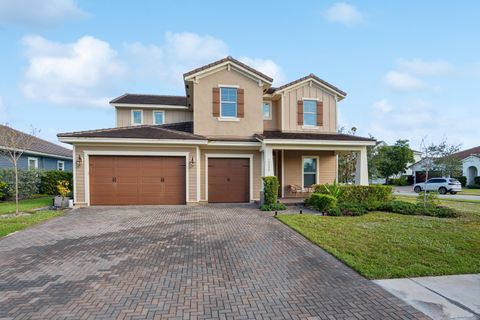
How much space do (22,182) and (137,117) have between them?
7870 mm

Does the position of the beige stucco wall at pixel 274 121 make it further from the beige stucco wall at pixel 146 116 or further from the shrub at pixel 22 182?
the shrub at pixel 22 182

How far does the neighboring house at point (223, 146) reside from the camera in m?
12.7

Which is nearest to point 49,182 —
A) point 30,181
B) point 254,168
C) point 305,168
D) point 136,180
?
point 30,181

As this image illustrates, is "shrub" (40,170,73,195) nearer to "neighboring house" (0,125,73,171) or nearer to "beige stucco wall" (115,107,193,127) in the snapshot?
"neighboring house" (0,125,73,171)

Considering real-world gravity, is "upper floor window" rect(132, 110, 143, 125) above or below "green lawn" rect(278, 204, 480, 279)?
above

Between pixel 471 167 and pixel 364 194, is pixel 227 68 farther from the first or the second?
pixel 471 167

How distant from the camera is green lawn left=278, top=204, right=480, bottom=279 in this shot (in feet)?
17.0

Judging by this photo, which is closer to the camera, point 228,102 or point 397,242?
point 397,242

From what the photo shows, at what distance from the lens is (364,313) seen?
363cm

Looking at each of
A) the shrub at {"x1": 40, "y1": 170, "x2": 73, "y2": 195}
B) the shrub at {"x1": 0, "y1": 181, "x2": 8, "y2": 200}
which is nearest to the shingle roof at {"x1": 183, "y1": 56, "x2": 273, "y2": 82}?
the shrub at {"x1": 40, "y1": 170, "x2": 73, "y2": 195}

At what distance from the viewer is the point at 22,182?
16.0 meters

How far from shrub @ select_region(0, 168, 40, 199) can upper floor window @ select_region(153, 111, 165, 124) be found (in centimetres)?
822

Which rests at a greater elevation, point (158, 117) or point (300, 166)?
point (158, 117)

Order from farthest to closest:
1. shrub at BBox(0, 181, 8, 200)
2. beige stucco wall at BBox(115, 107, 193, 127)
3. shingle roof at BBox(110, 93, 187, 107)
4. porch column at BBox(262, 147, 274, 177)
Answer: shingle roof at BBox(110, 93, 187, 107), beige stucco wall at BBox(115, 107, 193, 127), shrub at BBox(0, 181, 8, 200), porch column at BBox(262, 147, 274, 177)
